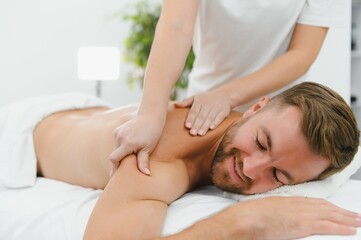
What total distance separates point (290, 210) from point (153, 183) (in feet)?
1.23

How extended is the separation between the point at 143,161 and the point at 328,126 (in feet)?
1.68

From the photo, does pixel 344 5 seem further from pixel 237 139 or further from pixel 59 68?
pixel 59 68

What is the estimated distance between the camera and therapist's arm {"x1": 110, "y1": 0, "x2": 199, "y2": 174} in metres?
1.26

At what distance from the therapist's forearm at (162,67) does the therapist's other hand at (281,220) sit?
39 cm

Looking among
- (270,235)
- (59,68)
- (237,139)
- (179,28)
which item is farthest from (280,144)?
(59,68)

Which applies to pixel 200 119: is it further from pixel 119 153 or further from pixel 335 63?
pixel 335 63

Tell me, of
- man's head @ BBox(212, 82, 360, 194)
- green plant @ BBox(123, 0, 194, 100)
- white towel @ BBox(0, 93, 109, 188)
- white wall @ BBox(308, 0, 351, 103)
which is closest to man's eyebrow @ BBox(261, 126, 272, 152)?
man's head @ BBox(212, 82, 360, 194)

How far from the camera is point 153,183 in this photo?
49.9 inches

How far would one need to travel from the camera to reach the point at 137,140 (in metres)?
1.25

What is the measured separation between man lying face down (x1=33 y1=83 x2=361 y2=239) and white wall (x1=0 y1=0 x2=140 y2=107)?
259cm

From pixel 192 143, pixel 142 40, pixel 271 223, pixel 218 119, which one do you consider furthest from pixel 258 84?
pixel 142 40

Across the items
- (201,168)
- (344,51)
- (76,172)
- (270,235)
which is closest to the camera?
(270,235)

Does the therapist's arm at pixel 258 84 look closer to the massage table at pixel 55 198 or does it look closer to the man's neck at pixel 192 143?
the man's neck at pixel 192 143

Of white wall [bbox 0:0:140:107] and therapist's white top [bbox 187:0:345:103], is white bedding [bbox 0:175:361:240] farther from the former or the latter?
white wall [bbox 0:0:140:107]
